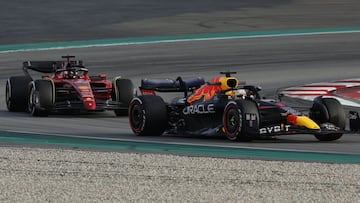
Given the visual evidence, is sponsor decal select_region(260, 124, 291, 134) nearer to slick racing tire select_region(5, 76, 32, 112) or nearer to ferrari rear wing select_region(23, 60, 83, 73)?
ferrari rear wing select_region(23, 60, 83, 73)

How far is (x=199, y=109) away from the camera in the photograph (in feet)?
47.5

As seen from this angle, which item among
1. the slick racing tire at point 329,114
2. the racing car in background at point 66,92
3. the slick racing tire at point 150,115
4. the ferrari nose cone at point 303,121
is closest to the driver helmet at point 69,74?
the racing car in background at point 66,92

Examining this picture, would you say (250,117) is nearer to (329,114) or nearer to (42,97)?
(329,114)

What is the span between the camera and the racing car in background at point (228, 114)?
1352 centimetres

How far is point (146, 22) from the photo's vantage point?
31594 millimetres

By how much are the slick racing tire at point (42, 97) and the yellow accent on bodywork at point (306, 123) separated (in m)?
5.22

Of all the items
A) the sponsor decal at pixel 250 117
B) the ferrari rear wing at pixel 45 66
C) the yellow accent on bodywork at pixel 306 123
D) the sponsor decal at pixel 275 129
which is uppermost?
the ferrari rear wing at pixel 45 66

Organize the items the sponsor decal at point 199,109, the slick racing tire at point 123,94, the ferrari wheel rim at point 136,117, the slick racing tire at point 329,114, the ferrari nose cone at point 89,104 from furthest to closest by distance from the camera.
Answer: the slick racing tire at point 123,94 → the ferrari nose cone at point 89,104 → the ferrari wheel rim at point 136,117 → the sponsor decal at point 199,109 → the slick racing tire at point 329,114

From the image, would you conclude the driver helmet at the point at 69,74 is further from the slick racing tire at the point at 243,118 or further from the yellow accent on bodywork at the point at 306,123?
the yellow accent on bodywork at the point at 306,123

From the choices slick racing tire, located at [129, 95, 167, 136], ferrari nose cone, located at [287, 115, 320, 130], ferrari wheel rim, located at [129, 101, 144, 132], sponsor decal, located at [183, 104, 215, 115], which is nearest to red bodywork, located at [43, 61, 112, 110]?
ferrari wheel rim, located at [129, 101, 144, 132]

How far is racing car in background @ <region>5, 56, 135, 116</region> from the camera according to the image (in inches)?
692

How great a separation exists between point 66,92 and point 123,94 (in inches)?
34.7

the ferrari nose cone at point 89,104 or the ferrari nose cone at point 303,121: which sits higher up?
the ferrari nose cone at point 303,121

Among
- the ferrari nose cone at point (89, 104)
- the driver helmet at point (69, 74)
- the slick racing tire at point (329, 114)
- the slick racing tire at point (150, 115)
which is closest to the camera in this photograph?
the slick racing tire at point (329, 114)
